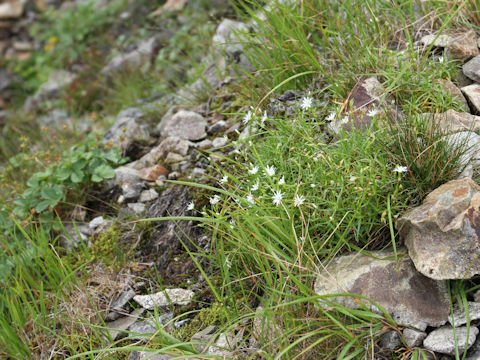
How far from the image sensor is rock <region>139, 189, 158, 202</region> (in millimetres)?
3057

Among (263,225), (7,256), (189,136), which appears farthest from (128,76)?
(263,225)

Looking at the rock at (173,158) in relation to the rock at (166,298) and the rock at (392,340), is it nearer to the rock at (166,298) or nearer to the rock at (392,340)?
the rock at (166,298)

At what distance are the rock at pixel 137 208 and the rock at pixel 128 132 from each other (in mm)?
652

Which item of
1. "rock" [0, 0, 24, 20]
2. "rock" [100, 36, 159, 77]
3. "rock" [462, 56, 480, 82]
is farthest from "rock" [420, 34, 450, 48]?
"rock" [0, 0, 24, 20]

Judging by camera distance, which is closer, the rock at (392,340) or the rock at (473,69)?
the rock at (392,340)

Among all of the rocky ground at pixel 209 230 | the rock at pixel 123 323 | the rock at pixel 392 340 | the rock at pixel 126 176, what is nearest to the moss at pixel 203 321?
the rocky ground at pixel 209 230

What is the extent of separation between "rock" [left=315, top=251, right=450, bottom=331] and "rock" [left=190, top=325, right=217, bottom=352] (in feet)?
1.69

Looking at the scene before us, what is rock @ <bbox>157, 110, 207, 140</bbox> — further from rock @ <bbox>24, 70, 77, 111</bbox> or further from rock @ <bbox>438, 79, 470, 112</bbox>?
rock @ <bbox>24, 70, 77, 111</bbox>

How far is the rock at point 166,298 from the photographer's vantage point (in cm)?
234

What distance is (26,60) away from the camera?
7.12 metres

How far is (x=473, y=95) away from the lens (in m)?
2.39

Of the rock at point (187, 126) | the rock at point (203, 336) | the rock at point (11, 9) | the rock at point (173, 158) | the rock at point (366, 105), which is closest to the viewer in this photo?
the rock at point (203, 336)

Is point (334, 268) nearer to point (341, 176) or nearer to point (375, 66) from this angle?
point (341, 176)

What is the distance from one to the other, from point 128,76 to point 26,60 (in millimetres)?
3072
